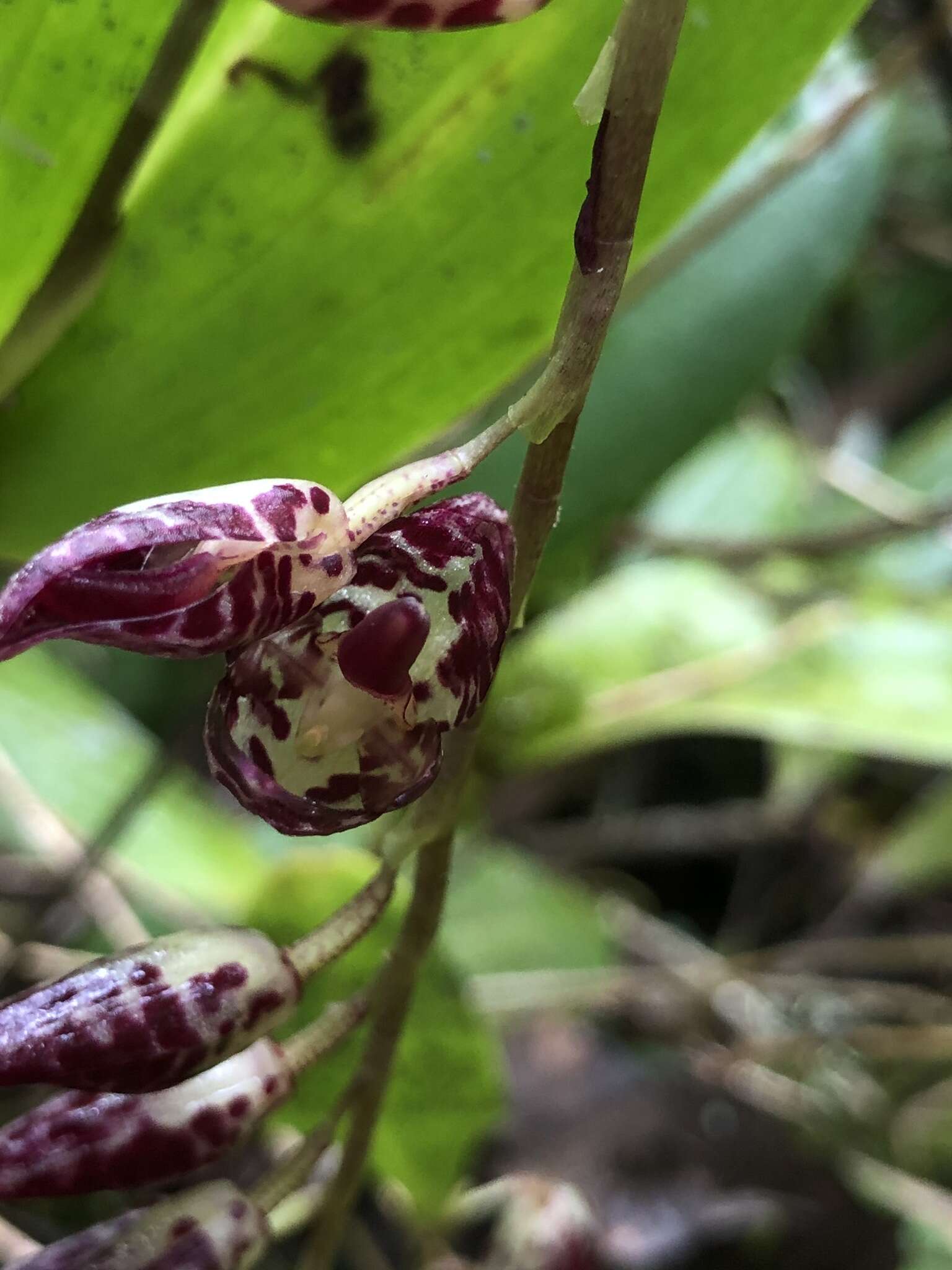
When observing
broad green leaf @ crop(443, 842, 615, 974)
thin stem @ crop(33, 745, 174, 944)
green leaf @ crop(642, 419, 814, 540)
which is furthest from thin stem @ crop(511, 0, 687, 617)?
green leaf @ crop(642, 419, 814, 540)

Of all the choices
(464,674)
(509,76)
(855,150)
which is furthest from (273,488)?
(855,150)

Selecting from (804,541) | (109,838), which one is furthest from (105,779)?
(804,541)

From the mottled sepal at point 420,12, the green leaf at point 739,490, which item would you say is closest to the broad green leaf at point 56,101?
the mottled sepal at point 420,12

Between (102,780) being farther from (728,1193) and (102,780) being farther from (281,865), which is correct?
(728,1193)

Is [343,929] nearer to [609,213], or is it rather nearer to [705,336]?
[609,213]

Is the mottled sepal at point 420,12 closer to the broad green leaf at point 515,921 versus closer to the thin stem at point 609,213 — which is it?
the thin stem at point 609,213

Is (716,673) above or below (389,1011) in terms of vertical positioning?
below
